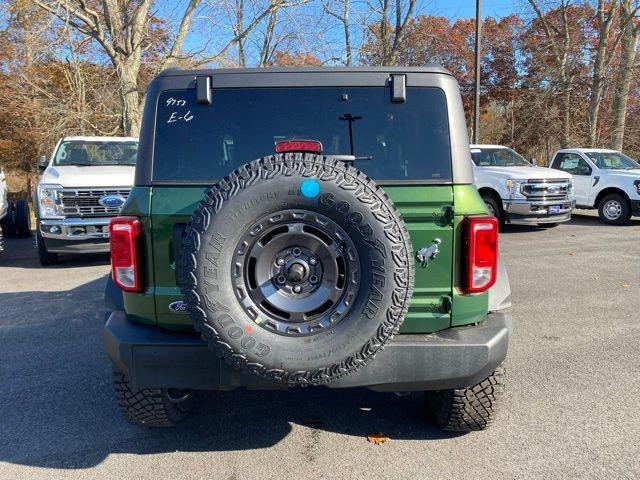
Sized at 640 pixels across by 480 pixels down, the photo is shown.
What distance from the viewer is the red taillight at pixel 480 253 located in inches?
103

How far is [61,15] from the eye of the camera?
14203 mm

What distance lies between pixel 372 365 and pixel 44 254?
7717 mm

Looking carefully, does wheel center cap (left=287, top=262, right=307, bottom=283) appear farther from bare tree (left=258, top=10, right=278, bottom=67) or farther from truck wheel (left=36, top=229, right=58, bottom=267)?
bare tree (left=258, top=10, right=278, bottom=67)

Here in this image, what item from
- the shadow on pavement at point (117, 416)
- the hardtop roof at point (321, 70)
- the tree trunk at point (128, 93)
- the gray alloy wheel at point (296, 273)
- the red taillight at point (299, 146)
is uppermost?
the tree trunk at point (128, 93)

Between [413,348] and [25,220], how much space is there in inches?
467

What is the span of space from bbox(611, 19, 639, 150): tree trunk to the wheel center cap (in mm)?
21998

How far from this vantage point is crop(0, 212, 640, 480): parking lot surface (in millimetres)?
2812

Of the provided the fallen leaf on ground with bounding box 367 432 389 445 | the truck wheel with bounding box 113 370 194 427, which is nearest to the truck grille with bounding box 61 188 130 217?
the truck wheel with bounding box 113 370 194 427

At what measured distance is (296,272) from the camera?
2.39m

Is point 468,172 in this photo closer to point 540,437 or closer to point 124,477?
point 540,437

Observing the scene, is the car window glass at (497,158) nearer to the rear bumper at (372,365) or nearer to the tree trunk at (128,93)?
the tree trunk at (128,93)

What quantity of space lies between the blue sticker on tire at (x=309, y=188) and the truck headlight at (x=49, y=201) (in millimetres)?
6882

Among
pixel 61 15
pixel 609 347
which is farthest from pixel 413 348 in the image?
pixel 61 15

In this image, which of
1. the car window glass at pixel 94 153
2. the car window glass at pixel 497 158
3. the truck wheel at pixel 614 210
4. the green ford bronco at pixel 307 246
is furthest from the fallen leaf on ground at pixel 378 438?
the truck wheel at pixel 614 210
